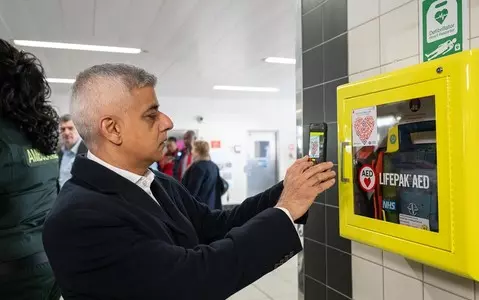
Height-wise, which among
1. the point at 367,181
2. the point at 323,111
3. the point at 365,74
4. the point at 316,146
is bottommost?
the point at 367,181

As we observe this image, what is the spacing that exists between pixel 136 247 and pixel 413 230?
0.70 metres

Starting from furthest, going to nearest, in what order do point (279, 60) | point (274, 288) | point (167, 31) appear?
point (279, 60), point (274, 288), point (167, 31)

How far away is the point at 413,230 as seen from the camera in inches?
39.5

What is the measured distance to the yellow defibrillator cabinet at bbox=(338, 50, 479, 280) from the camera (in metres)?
0.86

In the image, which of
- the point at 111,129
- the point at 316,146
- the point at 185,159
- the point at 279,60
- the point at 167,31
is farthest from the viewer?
the point at 185,159

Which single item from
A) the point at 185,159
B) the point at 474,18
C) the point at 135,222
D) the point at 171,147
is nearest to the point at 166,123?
the point at 135,222

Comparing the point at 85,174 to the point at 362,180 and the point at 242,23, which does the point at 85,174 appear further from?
the point at 242,23

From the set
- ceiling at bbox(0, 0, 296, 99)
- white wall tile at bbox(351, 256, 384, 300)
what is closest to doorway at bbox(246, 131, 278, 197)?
ceiling at bbox(0, 0, 296, 99)

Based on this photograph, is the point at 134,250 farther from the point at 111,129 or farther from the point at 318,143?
the point at 318,143

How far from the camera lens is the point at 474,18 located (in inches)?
39.9

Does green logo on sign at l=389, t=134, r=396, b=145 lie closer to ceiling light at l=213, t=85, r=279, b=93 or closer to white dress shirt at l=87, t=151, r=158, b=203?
white dress shirt at l=87, t=151, r=158, b=203

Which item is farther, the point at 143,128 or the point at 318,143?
the point at 318,143

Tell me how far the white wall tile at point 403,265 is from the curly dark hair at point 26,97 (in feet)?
4.36

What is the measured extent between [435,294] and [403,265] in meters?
0.13
